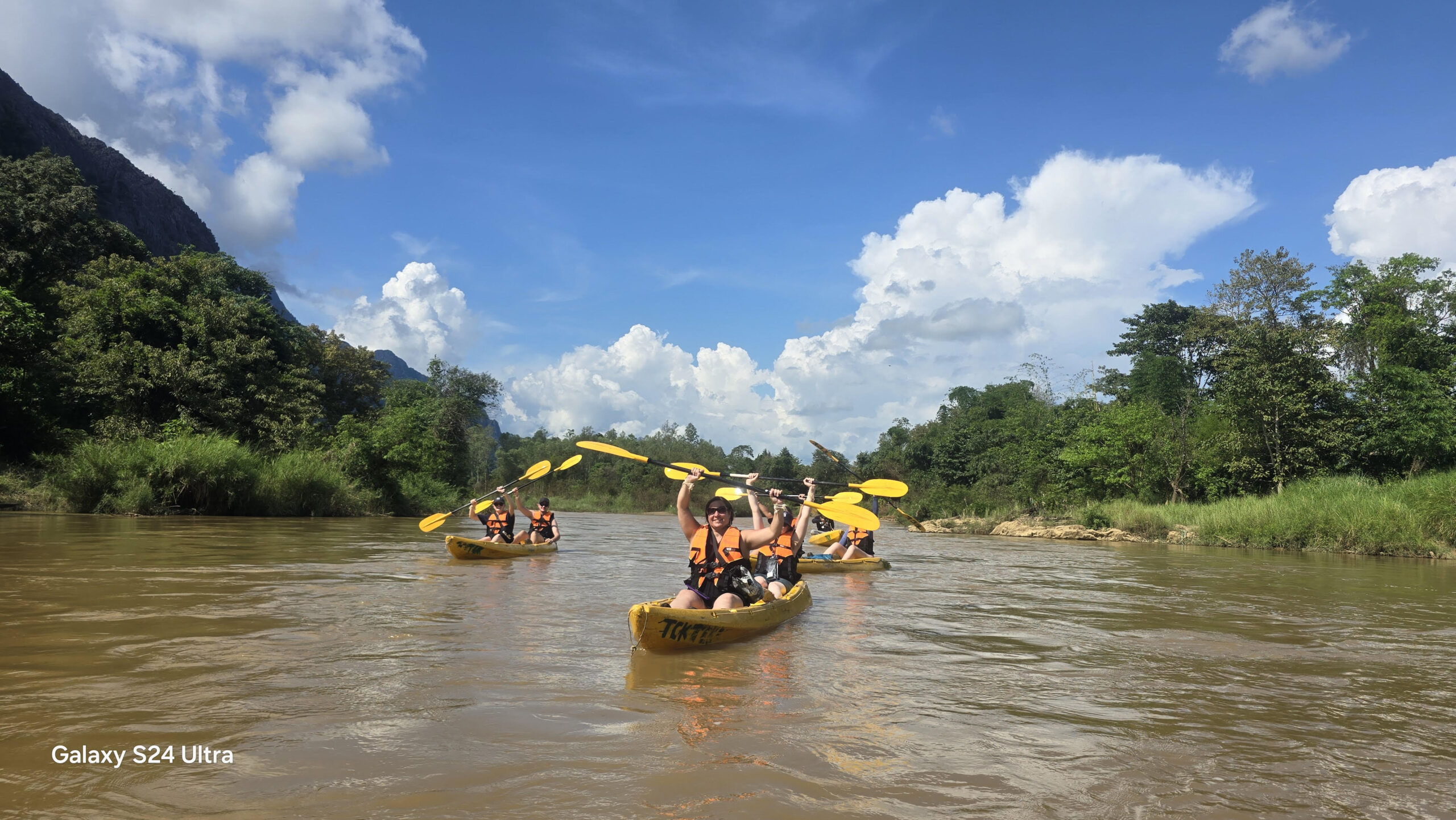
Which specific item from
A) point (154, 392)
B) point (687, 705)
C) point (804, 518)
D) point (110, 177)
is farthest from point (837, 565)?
point (110, 177)

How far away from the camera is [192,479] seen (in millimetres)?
19312

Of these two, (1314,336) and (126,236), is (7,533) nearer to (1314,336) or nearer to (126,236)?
(126,236)

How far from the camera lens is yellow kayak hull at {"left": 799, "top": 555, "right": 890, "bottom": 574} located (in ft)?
40.5

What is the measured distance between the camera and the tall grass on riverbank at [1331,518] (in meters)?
17.0

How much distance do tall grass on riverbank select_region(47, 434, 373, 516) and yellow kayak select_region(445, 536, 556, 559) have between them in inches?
416

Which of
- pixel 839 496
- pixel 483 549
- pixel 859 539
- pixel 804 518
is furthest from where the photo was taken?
pixel 859 539

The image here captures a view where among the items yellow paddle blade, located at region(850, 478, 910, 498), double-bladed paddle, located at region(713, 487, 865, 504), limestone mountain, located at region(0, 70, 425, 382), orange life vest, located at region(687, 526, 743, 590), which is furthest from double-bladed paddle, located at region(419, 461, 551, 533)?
limestone mountain, located at region(0, 70, 425, 382)

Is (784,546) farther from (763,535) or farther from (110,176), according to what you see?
(110,176)

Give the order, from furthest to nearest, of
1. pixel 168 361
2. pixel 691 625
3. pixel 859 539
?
pixel 168 361 → pixel 859 539 → pixel 691 625

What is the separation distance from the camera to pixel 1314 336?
31547mm

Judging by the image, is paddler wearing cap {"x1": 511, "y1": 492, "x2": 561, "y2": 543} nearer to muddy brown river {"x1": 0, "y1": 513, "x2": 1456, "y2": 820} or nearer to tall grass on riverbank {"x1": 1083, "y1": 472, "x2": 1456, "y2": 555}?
muddy brown river {"x1": 0, "y1": 513, "x2": 1456, "y2": 820}

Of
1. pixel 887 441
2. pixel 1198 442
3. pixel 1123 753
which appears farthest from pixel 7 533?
pixel 887 441

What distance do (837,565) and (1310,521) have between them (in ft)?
44.6

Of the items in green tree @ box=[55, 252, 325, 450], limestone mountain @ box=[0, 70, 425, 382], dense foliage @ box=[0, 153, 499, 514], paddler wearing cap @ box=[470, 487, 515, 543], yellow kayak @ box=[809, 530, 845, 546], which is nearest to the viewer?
paddler wearing cap @ box=[470, 487, 515, 543]
